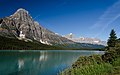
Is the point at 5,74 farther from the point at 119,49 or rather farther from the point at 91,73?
the point at 91,73

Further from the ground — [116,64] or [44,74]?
[116,64]

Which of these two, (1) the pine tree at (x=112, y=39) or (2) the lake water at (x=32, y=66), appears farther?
(1) the pine tree at (x=112, y=39)

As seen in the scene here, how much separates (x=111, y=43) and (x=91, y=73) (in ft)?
177

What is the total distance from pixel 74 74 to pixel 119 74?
403 centimetres

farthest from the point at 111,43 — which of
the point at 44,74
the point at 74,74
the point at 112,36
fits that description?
the point at 74,74

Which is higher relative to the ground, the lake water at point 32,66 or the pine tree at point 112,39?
the pine tree at point 112,39

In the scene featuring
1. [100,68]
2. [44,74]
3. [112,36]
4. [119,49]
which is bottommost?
[44,74]

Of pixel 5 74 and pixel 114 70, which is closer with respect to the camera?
pixel 114 70

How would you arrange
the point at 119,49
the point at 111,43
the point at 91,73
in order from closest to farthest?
the point at 91,73, the point at 119,49, the point at 111,43

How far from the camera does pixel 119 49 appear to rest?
31.0m

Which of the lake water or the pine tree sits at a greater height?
the pine tree

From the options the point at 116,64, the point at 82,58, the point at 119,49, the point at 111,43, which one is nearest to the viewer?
the point at 116,64

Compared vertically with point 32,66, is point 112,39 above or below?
above

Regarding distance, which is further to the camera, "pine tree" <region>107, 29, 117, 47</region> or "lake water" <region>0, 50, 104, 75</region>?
"pine tree" <region>107, 29, 117, 47</region>
